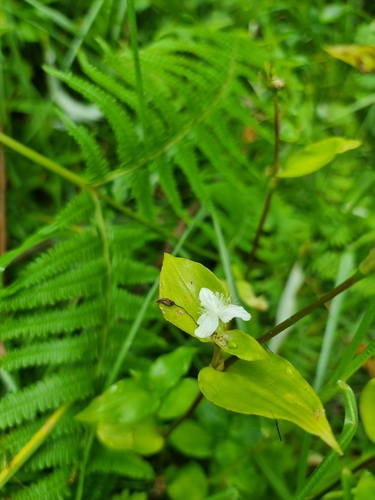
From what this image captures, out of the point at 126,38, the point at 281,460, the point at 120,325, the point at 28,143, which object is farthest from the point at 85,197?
the point at 126,38

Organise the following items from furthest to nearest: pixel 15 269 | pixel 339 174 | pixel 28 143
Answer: pixel 339 174, pixel 28 143, pixel 15 269

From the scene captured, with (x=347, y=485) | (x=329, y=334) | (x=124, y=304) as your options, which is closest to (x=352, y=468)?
(x=347, y=485)

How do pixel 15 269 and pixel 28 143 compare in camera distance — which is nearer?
pixel 15 269

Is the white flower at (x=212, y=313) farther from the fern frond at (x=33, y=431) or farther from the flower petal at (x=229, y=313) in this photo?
the fern frond at (x=33, y=431)

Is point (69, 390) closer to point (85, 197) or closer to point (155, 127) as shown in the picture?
point (85, 197)

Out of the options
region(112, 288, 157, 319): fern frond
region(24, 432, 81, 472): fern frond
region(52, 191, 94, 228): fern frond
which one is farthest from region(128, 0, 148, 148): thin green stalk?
region(24, 432, 81, 472): fern frond

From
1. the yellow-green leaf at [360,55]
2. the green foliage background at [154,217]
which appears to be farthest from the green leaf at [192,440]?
the yellow-green leaf at [360,55]

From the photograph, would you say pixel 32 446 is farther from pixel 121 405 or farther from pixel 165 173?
pixel 165 173
